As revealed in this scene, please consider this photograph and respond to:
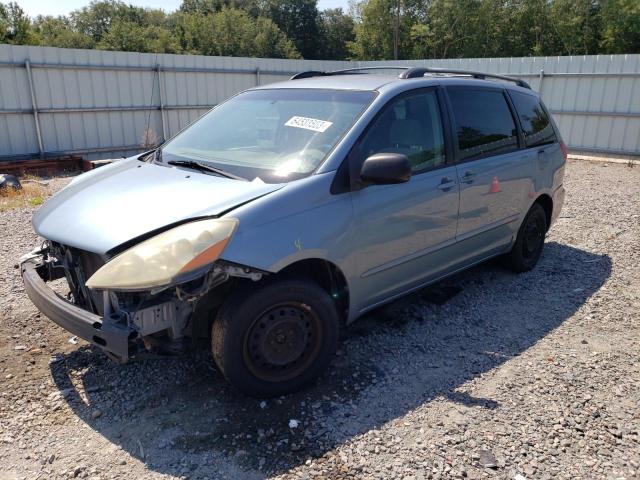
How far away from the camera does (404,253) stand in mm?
3670

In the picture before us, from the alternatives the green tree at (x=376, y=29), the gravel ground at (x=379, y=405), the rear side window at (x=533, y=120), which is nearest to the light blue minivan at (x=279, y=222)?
the gravel ground at (x=379, y=405)

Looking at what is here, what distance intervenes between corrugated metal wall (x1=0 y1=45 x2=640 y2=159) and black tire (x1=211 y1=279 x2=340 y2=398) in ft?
37.1

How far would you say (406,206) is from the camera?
11.7ft

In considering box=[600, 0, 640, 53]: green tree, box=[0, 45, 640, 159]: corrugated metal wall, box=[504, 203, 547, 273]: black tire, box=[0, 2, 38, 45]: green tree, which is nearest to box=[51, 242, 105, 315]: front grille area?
box=[504, 203, 547, 273]: black tire

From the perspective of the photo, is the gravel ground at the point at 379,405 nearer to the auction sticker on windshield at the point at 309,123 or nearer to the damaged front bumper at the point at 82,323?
the damaged front bumper at the point at 82,323

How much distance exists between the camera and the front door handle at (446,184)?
385 centimetres

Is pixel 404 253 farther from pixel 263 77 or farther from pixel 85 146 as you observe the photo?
pixel 263 77

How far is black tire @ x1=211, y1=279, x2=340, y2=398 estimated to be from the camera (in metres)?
2.84

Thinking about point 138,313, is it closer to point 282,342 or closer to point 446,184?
point 282,342

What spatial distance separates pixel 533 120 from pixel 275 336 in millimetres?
3590

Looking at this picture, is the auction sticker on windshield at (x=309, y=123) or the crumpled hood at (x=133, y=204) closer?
the crumpled hood at (x=133, y=204)

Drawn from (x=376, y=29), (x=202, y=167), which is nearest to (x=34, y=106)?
(x=202, y=167)

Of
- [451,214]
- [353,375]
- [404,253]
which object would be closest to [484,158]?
[451,214]

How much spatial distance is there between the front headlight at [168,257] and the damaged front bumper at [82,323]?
24cm
